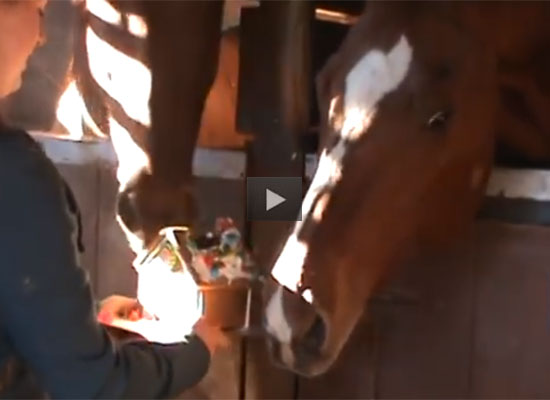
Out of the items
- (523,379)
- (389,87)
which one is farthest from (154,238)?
(523,379)

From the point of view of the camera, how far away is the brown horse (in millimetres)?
1085

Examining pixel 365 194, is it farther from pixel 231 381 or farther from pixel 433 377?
pixel 231 381

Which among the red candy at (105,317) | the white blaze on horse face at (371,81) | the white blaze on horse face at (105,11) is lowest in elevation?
the red candy at (105,317)

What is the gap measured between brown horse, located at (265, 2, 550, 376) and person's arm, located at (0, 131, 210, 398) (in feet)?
0.76

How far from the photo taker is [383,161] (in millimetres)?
1107

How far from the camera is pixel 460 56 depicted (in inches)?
44.6

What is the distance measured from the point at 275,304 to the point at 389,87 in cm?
26

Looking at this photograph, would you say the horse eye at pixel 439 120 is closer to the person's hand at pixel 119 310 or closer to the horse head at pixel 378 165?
the horse head at pixel 378 165

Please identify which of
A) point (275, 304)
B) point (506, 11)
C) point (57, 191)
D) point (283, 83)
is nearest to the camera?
point (57, 191)

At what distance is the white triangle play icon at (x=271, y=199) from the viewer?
51.5 inches

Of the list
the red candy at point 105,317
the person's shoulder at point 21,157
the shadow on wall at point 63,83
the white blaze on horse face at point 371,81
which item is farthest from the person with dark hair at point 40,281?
the shadow on wall at point 63,83

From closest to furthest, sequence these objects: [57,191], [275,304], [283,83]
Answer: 1. [57,191]
2. [275,304]
3. [283,83]

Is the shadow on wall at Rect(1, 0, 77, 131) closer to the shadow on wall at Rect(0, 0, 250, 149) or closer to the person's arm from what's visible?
the shadow on wall at Rect(0, 0, 250, 149)

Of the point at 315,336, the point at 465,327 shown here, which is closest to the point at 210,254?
the point at 315,336
